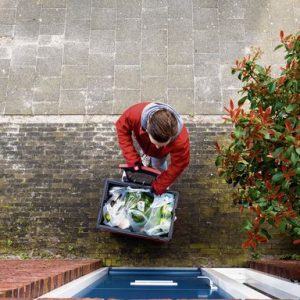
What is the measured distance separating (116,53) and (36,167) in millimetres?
2082

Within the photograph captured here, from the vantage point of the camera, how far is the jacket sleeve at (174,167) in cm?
457

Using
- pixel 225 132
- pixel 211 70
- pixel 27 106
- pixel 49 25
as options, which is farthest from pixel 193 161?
pixel 49 25

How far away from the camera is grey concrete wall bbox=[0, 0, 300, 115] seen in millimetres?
6535

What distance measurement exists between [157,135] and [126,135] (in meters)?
0.99

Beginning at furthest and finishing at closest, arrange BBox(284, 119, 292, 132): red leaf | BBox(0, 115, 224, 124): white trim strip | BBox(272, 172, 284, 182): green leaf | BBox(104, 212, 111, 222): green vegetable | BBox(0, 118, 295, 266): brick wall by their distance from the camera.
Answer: BBox(0, 115, 224, 124): white trim strip → BBox(0, 118, 295, 266): brick wall → BBox(104, 212, 111, 222): green vegetable → BBox(272, 172, 284, 182): green leaf → BBox(284, 119, 292, 132): red leaf

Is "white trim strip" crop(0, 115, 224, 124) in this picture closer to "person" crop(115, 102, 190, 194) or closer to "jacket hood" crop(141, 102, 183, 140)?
"person" crop(115, 102, 190, 194)

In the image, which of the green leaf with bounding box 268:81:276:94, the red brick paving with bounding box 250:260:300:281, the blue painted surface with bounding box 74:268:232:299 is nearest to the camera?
the green leaf with bounding box 268:81:276:94

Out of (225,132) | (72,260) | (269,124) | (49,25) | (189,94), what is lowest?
(72,260)

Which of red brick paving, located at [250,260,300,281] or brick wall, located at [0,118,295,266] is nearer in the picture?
red brick paving, located at [250,260,300,281]

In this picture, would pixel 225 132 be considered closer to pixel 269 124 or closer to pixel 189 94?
pixel 189 94

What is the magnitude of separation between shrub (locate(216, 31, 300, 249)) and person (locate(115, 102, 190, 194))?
548 mm

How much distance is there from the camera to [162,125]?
3.83m

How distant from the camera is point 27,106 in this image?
6.50 m

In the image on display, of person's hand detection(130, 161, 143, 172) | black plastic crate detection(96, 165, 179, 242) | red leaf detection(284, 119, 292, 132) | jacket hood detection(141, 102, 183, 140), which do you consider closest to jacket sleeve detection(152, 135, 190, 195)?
black plastic crate detection(96, 165, 179, 242)
